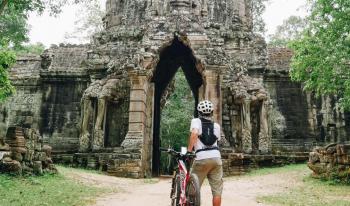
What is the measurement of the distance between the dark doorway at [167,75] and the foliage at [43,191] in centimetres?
653

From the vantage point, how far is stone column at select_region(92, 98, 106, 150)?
47.6 ft

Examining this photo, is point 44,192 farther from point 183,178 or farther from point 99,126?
point 99,126

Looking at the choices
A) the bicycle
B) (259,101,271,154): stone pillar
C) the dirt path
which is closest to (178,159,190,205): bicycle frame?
the bicycle

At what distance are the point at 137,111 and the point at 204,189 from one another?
429 centimetres

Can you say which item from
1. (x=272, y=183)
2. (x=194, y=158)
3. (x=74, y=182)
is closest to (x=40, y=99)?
(x=74, y=182)

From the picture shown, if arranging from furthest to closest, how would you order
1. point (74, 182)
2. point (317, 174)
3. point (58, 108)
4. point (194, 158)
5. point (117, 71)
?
point (58, 108) < point (117, 71) < point (317, 174) < point (74, 182) < point (194, 158)

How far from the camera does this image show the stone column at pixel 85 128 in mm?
15039

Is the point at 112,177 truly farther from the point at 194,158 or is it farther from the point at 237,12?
the point at 237,12

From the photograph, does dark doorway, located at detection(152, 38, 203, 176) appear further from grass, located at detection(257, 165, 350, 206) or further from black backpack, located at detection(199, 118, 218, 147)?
black backpack, located at detection(199, 118, 218, 147)

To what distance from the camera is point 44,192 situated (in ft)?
25.7

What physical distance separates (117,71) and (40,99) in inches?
206

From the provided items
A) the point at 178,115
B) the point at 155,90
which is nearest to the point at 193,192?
the point at 155,90

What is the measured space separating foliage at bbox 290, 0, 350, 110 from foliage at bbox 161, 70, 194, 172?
10.9 metres

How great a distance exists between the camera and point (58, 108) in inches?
712
